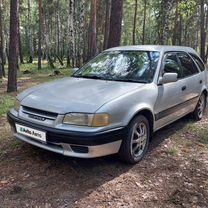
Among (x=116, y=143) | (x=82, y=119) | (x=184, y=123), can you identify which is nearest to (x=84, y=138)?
(x=82, y=119)

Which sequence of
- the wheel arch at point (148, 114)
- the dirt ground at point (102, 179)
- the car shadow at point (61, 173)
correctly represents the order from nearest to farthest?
the dirt ground at point (102, 179), the car shadow at point (61, 173), the wheel arch at point (148, 114)

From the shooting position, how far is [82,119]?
11.5 feet

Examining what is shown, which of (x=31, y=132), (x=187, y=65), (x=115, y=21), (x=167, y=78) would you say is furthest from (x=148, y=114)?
(x=115, y=21)

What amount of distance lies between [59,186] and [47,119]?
0.85 meters

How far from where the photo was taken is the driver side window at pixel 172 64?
496 centimetres

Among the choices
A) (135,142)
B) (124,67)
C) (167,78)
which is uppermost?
(124,67)

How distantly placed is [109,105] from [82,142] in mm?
577

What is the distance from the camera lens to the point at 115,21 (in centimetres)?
966

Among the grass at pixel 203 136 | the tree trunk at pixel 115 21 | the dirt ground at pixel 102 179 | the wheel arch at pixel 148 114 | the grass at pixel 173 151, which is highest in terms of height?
the tree trunk at pixel 115 21

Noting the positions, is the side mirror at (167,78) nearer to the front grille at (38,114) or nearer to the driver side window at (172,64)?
the driver side window at (172,64)

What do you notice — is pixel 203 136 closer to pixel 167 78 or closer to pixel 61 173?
pixel 167 78

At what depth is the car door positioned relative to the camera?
4.58m

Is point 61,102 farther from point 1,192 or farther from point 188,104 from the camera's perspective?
point 188,104

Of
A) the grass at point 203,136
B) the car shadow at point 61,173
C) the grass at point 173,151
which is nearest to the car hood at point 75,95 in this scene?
the car shadow at point 61,173
